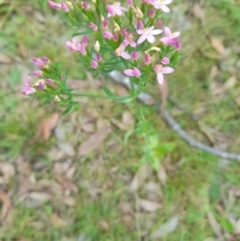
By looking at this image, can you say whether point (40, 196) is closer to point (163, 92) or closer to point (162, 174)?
point (162, 174)

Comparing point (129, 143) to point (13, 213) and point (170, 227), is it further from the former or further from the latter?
point (13, 213)

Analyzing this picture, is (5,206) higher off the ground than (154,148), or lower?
lower

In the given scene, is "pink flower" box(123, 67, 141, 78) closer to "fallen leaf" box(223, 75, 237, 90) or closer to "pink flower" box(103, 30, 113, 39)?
"pink flower" box(103, 30, 113, 39)

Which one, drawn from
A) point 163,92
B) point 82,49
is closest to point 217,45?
point 163,92

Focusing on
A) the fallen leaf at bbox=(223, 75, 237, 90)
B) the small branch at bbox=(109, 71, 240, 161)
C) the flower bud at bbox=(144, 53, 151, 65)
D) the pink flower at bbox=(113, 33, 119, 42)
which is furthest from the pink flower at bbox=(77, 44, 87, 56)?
the fallen leaf at bbox=(223, 75, 237, 90)

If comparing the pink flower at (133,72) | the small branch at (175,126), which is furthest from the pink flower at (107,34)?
the small branch at (175,126)

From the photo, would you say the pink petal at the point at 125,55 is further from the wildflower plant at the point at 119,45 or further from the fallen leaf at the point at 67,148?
the fallen leaf at the point at 67,148
